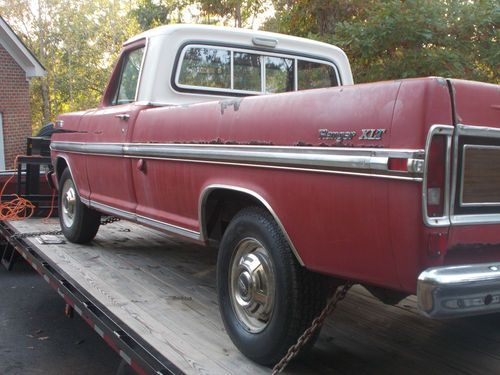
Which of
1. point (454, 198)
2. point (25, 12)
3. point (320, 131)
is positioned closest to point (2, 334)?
point (320, 131)

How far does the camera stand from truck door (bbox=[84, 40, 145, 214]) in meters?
4.29

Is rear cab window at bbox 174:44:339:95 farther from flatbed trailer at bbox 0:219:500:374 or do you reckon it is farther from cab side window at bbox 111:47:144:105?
flatbed trailer at bbox 0:219:500:374

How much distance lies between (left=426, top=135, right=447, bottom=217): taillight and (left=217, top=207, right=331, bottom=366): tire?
0.79 meters

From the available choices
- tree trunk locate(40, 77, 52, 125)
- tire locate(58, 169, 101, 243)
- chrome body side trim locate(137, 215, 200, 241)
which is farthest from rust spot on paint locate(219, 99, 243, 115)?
tree trunk locate(40, 77, 52, 125)

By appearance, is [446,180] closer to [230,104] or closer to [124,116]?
[230,104]

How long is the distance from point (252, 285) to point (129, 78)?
2.61 meters

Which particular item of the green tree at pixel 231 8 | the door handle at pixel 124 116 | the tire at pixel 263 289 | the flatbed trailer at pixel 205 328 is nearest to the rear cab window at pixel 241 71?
the door handle at pixel 124 116

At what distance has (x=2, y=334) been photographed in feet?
16.9

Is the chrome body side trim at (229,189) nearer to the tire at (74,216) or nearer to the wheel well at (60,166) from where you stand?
the tire at (74,216)

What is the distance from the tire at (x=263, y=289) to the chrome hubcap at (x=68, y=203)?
3076 millimetres

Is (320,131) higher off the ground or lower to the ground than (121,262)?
higher

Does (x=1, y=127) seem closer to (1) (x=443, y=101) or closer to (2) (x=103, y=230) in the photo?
(2) (x=103, y=230)

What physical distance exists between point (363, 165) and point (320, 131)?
306 millimetres

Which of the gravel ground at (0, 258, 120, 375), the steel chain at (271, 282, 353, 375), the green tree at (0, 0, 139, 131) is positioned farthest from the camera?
the green tree at (0, 0, 139, 131)
